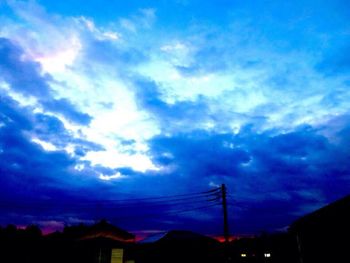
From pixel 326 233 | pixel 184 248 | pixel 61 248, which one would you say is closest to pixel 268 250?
pixel 184 248

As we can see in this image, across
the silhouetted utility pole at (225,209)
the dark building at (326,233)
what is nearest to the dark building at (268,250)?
the silhouetted utility pole at (225,209)

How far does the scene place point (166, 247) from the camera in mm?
32656

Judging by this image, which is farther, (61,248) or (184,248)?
(184,248)

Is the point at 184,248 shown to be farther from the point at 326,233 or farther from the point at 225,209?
the point at 326,233

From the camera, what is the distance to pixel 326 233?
44.8 ft

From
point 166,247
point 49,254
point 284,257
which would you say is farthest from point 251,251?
point 49,254

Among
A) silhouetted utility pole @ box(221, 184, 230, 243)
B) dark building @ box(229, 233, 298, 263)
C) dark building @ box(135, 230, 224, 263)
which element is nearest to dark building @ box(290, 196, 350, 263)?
silhouetted utility pole @ box(221, 184, 230, 243)

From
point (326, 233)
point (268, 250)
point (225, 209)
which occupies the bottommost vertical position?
point (268, 250)

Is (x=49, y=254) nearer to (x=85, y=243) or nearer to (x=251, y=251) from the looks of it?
(x=85, y=243)

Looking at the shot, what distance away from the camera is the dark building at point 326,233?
12055 millimetres

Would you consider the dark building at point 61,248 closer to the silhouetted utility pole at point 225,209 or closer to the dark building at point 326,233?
the silhouetted utility pole at point 225,209

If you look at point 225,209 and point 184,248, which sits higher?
point 225,209

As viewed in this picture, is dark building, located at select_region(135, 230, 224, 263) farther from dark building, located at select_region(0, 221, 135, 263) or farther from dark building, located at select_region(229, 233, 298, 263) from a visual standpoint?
dark building, located at select_region(229, 233, 298, 263)

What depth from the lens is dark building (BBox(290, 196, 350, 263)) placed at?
475 inches
